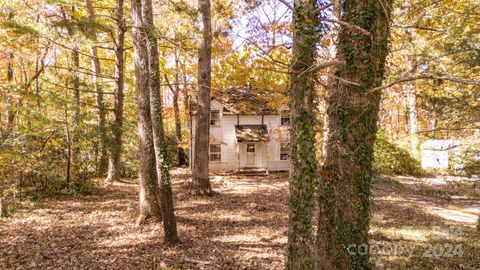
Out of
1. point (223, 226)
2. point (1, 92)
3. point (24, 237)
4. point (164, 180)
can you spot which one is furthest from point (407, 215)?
point (1, 92)

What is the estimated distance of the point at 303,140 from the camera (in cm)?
385

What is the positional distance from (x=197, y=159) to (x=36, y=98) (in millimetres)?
→ 5725

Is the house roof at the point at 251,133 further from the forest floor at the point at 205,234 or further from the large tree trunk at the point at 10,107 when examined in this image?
the large tree trunk at the point at 10,107

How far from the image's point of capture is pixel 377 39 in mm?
4398

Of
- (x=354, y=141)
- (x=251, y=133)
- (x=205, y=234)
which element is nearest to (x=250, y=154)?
(x=251, y=133)

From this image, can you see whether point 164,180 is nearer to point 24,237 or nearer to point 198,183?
point 24,237

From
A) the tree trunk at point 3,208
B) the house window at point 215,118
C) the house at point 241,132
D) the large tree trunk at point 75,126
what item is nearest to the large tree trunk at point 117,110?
the large tree trunk at point 75,126

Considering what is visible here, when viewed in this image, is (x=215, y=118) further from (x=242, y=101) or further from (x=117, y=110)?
(x=117, y=110)

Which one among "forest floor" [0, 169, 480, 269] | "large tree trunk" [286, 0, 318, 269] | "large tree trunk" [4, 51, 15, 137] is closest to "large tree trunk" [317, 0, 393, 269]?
"forest floor" [0, 169, 480, 269]

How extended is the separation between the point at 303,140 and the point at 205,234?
469cm

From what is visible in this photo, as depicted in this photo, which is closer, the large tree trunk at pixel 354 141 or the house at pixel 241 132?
the large tree trunk at pixel 354 141

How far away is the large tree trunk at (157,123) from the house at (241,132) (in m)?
13.0

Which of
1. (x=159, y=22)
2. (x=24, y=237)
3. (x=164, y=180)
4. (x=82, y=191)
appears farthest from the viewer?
(x=159, y=22)

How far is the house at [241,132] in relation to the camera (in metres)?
19.6
